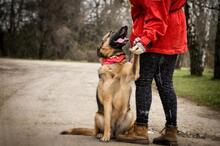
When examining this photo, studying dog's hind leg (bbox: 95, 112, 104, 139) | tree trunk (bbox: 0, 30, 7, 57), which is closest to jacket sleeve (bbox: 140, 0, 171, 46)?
dog's hind leg (bbox: 95, 112, 104, 139)

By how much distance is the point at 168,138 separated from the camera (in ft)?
17.7

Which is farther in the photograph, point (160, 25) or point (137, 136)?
point (137, 136)

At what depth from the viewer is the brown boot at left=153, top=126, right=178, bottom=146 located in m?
5.40

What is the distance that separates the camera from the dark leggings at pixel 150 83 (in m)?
5.38

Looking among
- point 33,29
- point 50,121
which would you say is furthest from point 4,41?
point 50,121

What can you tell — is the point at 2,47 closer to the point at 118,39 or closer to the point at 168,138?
the point at 118,39

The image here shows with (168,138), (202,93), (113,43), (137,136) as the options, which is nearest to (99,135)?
(137,136)

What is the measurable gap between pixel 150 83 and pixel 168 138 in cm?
66

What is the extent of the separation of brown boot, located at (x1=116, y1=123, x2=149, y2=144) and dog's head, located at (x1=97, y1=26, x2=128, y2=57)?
2.91 ft

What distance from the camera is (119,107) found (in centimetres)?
545

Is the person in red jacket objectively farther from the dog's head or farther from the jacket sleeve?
the dog's head

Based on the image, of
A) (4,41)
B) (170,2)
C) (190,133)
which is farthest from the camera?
(4,41)

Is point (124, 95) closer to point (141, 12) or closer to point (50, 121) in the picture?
point (141, 12)

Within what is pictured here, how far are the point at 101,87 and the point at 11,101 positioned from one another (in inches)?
152
